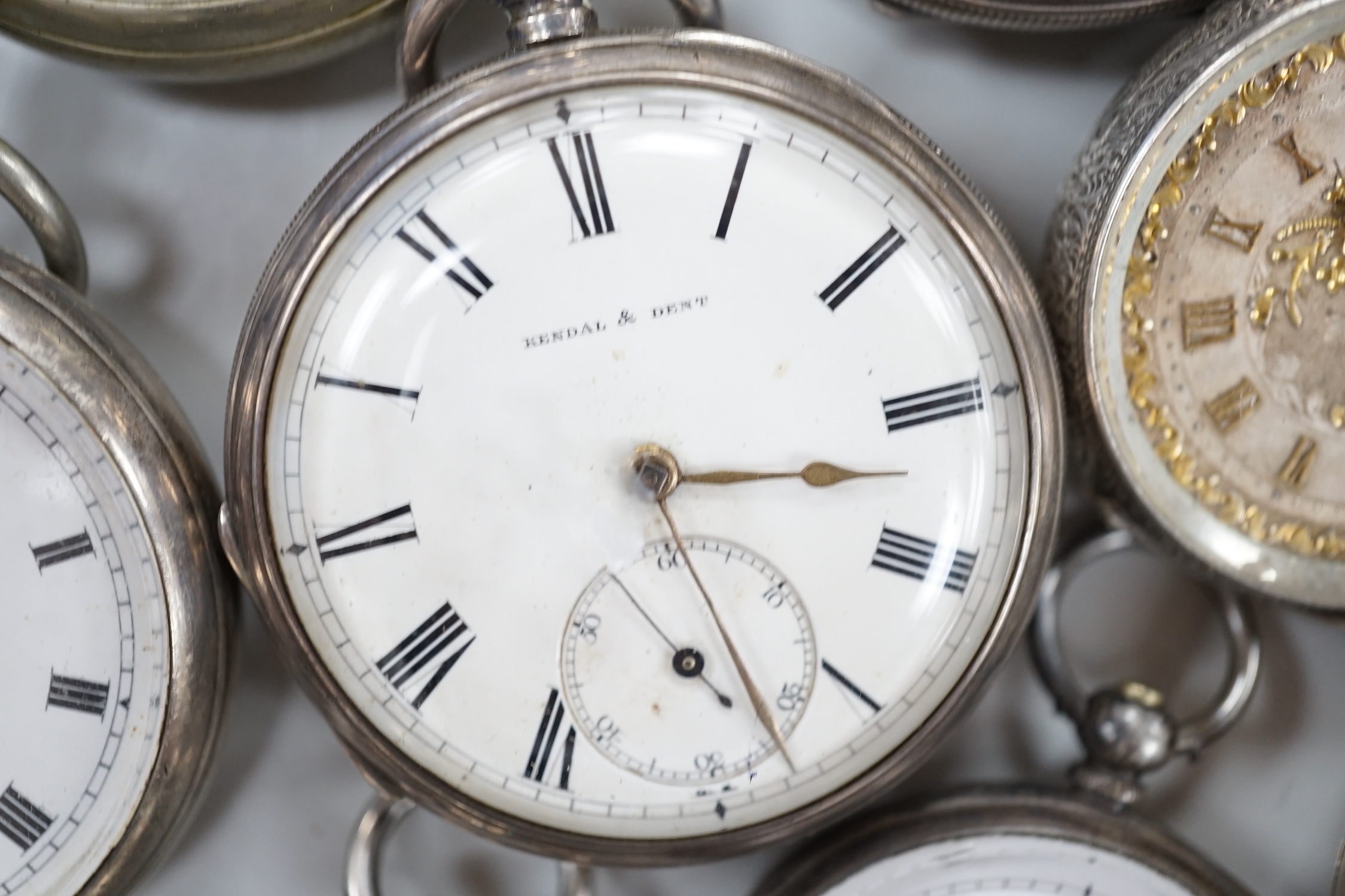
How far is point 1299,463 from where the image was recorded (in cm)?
65

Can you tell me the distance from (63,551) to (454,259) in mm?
311

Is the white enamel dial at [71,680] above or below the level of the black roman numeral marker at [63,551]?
below

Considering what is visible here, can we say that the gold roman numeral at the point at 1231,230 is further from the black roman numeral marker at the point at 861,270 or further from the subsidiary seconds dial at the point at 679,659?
the subsidiary seconds dial at the point at 679,659

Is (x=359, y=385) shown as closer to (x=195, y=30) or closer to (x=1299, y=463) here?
(x=195, y=30)

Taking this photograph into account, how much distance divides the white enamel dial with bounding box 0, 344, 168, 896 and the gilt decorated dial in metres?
0.66

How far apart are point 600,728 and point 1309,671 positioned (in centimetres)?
58

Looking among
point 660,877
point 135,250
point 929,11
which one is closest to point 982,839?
point 660,877

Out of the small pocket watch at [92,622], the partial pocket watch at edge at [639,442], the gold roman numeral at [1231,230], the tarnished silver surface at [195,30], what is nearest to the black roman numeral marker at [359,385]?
the partial pocket watch at edge at [639,442]

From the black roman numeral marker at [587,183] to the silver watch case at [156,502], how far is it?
0.29 meters

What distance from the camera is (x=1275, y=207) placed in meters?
0.62

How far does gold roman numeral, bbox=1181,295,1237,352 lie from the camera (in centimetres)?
63

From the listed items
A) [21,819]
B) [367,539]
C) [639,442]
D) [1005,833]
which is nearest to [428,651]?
[367,539]

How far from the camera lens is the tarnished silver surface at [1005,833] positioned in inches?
25.5

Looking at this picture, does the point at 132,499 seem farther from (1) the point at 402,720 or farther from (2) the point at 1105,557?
(2) the point at 1105,557
